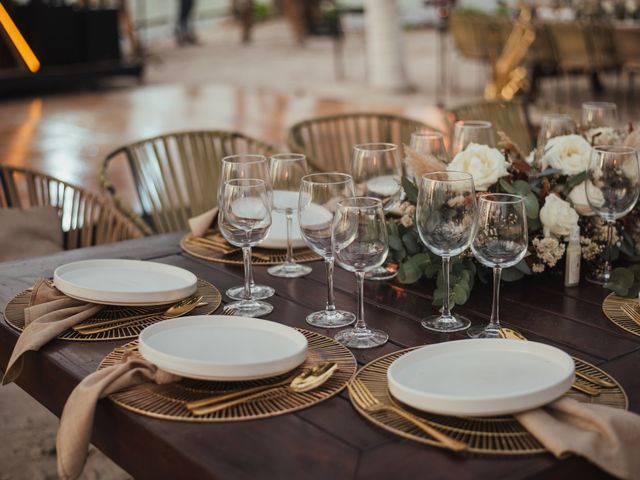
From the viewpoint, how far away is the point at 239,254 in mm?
2008

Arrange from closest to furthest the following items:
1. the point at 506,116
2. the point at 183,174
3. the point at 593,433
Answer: the point at 593,433 < the point at 183,174 < the point at 506,116

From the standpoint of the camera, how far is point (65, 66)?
378 inches

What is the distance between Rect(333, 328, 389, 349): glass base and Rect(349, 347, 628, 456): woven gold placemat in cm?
15

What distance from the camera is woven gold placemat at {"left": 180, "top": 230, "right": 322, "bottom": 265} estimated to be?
6.44ft

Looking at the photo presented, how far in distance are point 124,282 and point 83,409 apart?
1.75 ft

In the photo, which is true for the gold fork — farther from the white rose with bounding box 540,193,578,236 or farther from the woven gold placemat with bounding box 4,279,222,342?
the white rose with bounding box 540,193,578,236

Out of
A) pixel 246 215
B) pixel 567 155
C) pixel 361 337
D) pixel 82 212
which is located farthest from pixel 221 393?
pixel 82 212

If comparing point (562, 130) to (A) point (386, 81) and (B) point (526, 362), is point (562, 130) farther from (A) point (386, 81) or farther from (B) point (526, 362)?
(A) point (386, 81)

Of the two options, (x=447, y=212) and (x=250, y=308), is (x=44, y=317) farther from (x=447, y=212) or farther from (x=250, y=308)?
(x=447, y=212)

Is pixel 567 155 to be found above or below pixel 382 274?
above

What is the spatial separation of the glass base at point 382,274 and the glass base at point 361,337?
305mm

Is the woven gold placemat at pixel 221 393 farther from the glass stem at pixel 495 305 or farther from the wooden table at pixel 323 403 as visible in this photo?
the glass stem at pixel 495 305

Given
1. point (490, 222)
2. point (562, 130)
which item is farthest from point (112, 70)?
point (490, 222)

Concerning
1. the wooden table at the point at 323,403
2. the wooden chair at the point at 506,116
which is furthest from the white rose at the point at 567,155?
the wooden chair at the point at 506,116
